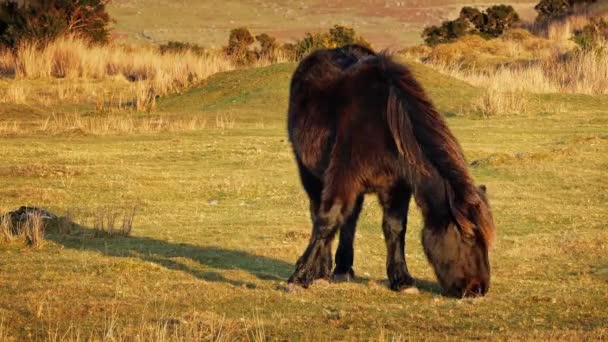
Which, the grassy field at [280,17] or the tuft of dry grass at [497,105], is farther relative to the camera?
the grassy field at [280,17]

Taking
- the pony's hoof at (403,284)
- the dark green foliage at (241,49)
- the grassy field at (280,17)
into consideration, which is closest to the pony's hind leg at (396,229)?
the pony's hoof at (403,284)

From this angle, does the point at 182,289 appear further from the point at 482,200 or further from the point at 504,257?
the point at 504,257

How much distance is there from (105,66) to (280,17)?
51101 millimetres

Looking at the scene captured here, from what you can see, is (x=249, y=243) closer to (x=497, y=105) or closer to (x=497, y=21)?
(x=497, y=105)

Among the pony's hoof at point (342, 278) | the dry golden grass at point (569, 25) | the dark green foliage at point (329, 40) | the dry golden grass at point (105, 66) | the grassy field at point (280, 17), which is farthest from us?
the grassy field at point (280, 17)

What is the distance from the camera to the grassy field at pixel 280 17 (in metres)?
70.9

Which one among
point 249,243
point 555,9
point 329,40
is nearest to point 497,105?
point 329,40

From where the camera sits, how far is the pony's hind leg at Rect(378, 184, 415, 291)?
888 cm

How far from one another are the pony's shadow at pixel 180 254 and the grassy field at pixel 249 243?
0.03 meters

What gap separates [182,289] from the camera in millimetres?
8953

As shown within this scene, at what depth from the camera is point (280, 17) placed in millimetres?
84375

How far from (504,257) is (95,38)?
92.5 ft

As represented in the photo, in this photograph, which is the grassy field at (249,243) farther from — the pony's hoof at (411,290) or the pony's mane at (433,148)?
the pony's mane at (433,148)

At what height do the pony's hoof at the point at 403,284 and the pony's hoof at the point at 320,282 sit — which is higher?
the pony's hoof at the point at 403,284
